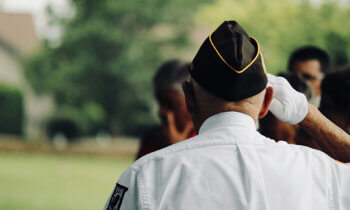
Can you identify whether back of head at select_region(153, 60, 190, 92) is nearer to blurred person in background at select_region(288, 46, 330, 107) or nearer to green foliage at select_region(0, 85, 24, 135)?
blurred person in background at select_region(288, 46, 330, 107)

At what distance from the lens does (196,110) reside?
1938mm

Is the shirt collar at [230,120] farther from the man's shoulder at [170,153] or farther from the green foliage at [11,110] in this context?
the green foliage at [11,110]

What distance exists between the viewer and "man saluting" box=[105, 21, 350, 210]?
1.72 meters

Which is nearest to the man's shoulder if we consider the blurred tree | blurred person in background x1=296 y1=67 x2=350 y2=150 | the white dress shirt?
the white dress shirt

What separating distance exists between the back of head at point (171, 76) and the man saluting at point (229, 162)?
1965mm

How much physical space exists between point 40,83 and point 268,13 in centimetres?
2190

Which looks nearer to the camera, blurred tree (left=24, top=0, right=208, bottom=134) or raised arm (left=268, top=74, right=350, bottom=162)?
raised arm (left=268, top=74, right=350, bottom=162)

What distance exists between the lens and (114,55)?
3594 centimetres

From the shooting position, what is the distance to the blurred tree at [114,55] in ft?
116

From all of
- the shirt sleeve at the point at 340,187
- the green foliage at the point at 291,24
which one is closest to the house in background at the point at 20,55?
the green foliage at the point at 291,24

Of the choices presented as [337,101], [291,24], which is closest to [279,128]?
[337,101]

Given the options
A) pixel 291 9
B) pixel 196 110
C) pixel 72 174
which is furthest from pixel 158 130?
pixel 291 9

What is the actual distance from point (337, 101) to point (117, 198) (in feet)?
5.83

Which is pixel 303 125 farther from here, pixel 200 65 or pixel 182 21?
pixel 182 21
